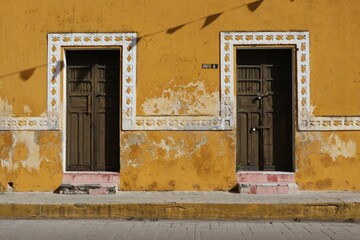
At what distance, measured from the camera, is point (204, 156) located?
898 centimetres

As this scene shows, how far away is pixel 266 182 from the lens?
29.0 ft

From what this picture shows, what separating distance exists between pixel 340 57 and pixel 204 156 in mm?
3155

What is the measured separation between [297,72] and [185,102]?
2.18 metres

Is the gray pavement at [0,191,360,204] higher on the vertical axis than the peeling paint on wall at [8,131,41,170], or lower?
lower

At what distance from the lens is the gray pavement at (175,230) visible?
21.2 feet

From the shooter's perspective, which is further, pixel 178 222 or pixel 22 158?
pixel 22 158

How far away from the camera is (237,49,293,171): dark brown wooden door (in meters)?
9.24

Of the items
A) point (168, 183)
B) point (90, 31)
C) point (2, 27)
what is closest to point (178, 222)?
point (168, 183)

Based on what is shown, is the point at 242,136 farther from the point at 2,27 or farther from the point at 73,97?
the point at 2,27

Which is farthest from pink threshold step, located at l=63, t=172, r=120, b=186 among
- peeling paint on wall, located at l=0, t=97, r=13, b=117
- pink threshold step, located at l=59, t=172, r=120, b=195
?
peeling paint on wall, located at l=0, t=97, r=13, b=117

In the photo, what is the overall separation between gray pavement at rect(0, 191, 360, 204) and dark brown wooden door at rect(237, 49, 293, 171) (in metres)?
0.91

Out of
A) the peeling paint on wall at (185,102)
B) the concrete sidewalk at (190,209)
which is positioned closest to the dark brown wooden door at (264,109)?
the peeling paint on wall at (185,102)

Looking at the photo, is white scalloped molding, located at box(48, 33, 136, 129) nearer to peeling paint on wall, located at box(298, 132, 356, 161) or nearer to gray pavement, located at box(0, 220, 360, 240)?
gray pavement, located at box(0, 220, 360, 240)

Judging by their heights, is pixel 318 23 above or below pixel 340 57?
above
